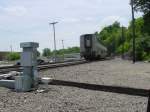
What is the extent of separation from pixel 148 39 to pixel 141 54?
501cm

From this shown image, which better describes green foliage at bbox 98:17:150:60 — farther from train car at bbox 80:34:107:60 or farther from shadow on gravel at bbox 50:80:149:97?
shadow on gravel at bbox 50:80:149:97

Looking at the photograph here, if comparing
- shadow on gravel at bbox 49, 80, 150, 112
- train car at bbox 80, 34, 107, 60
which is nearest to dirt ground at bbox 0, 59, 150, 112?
shadow on gravel at bbox 49, 80, 150, 112

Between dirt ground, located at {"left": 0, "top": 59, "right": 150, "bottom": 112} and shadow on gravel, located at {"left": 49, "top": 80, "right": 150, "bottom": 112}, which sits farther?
shadow on gravel, located at {"left": 49, "top": 80, "right": 150, "bottom": 112}

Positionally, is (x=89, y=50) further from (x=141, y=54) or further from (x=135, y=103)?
(x=135, y=103)

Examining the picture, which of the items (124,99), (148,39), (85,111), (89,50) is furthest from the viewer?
(148,39)

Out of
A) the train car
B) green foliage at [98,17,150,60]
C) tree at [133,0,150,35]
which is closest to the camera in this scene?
the train car

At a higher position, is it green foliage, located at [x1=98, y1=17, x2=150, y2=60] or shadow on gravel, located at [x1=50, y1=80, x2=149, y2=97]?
green foliage, located at [x1=98, y1=17, x2=150, y2=60]

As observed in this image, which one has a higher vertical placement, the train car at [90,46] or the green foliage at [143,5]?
the green foliage at [143,5]

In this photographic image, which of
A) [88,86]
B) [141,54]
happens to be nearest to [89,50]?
[141,54]

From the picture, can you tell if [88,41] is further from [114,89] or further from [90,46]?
[114,89]

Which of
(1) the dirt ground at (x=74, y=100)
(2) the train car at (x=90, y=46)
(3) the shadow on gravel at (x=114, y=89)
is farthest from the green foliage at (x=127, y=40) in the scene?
(1) the dirt ground at (x=74, y=100)

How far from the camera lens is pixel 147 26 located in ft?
188

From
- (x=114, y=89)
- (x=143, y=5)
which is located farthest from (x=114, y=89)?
(x=143, y=5)

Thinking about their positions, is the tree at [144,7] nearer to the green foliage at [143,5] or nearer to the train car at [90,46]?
the green foliage at [143,5]
